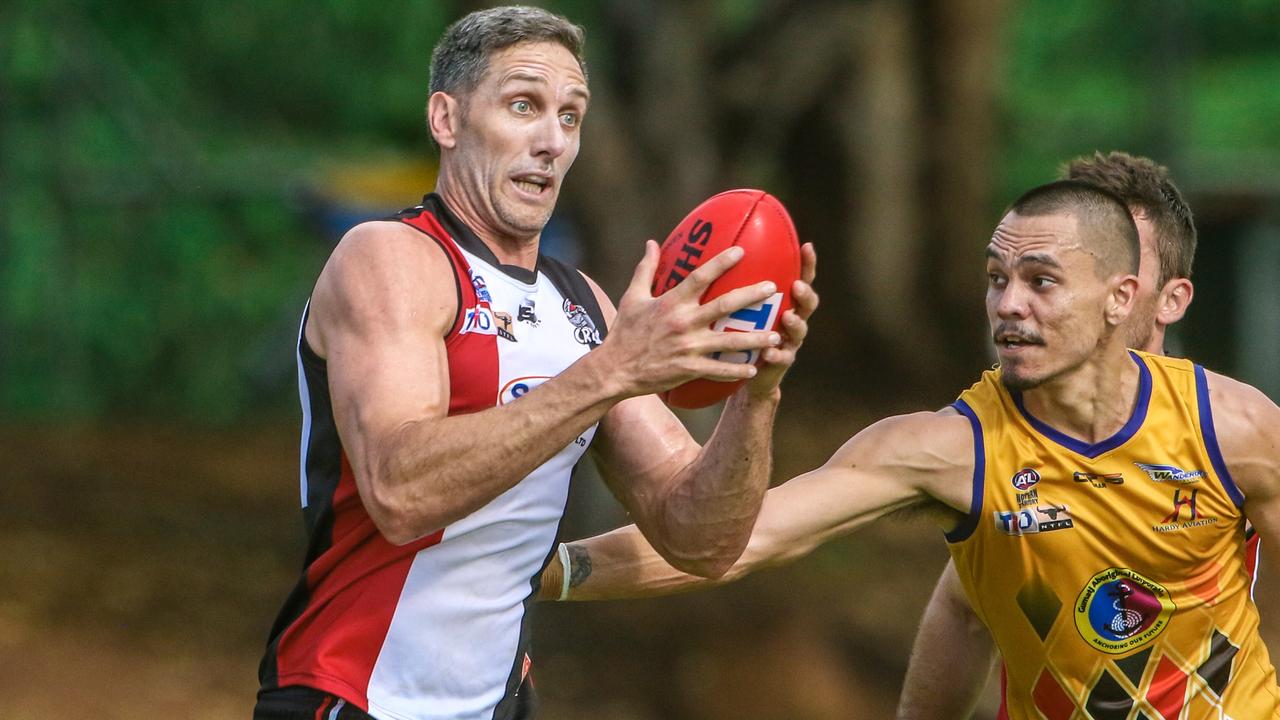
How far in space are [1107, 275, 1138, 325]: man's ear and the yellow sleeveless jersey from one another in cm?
25

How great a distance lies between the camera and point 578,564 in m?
4.47

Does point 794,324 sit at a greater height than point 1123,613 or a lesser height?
greater

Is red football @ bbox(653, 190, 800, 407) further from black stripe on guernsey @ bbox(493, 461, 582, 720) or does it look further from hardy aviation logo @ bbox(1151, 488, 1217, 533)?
hardy aviation logo @ bbox(1151, 488, 1217, 533)

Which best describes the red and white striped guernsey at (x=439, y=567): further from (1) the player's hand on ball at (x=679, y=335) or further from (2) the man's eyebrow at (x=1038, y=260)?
(2) the man's eyebrow at (x=1038, y=260)

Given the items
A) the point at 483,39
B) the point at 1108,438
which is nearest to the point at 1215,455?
the point at 1108,438

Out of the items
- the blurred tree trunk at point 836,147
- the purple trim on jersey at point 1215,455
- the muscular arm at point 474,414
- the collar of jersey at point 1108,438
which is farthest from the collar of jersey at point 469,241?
the blurred tree trunk at point 836,147

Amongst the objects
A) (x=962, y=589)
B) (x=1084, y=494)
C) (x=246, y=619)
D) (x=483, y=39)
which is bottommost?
(x=246, y=619)

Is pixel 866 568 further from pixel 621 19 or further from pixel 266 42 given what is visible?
pixel 266 42

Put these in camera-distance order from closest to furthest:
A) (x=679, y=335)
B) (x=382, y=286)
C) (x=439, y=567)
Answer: (x=679, y=335) → (x=382, y=286) → (x=439, y=567)

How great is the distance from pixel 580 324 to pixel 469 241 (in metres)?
0.38

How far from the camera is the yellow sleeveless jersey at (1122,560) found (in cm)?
423

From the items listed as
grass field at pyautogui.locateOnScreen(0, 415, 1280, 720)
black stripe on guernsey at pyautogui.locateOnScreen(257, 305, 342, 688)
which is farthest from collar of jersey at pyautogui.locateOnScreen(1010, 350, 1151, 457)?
grass field at pyautogui.locateOnScreen(0, 415, 1280, 720)

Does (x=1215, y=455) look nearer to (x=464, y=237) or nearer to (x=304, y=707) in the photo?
(x=464, y=237)

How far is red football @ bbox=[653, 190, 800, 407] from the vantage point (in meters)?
3.52
